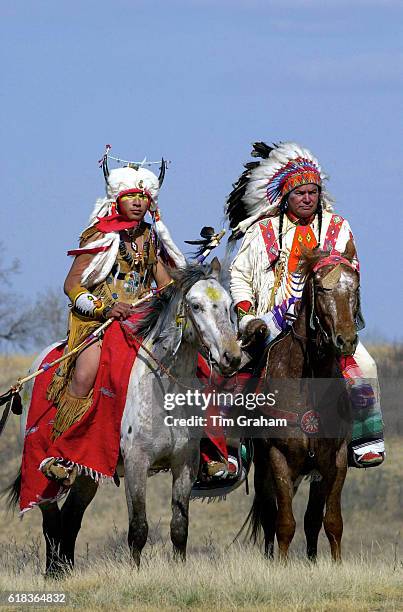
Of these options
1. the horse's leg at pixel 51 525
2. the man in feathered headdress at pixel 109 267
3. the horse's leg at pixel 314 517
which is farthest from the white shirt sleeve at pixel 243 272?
the horse's leg at pixel 51 525

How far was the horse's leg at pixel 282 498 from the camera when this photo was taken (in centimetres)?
1044

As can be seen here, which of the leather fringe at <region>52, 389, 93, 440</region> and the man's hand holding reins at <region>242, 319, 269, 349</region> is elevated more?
the man's hand holding reins at <region>242, 319, 269, 349</region>

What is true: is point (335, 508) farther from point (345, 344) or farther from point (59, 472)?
point (59, 472)

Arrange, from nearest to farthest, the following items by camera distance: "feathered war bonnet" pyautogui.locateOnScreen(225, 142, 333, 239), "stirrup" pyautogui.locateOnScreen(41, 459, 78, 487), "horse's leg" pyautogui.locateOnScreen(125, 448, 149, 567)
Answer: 1. "horse's leg" pyautogui.locateOnScreen(125, 448, 149, 567)
2. "stirrup" pyautogui.locateOnScreen(41, 459, 78, 487)
3. "feathered war bonnet" pyautogui.locateOnScreen(225, 142, 333, 239)

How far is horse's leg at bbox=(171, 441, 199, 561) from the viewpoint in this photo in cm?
1051

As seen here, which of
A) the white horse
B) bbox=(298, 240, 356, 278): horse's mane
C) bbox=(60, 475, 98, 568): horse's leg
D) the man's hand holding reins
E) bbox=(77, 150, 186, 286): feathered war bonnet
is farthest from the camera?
bbox=(60, 475, 98, 568): horse's leg

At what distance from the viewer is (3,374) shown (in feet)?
A: 97.4

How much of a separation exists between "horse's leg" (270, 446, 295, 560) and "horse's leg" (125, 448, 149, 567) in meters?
0.86

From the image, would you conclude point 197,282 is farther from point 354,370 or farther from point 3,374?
point 3,374

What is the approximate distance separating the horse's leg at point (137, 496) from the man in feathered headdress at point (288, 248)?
1252mm

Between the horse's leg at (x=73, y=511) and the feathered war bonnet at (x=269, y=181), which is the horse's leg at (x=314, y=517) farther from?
the feathered war bonnet at (x=269, y=181)

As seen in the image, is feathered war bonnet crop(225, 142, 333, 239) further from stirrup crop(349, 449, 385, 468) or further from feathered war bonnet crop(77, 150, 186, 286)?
stirrup crop(349, 449, 385, 468)

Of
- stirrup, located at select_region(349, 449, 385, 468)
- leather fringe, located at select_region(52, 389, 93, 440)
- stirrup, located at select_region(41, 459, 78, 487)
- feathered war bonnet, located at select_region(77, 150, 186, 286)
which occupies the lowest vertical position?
stirrup, located at select_region(41, 459, 78, 487)

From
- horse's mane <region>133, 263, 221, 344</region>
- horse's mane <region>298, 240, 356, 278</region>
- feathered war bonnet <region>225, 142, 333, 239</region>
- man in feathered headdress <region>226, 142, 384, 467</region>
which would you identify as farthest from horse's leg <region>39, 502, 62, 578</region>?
horse's mane <region>298, 240, 356, 278</region>
